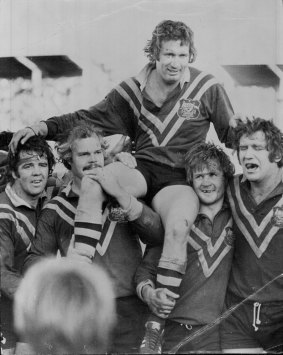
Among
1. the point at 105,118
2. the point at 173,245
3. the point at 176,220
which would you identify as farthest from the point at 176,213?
the point at 105,118

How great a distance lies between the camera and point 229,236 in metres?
3.84

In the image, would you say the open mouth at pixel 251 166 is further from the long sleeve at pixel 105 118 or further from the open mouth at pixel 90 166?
the open mouth at pixel 90 166

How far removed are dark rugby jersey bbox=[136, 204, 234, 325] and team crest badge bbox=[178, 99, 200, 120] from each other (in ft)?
1.59

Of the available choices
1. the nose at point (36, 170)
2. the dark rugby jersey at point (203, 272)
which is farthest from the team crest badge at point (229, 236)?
the nose at point (36, 170)

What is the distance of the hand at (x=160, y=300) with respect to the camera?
12.2 feet

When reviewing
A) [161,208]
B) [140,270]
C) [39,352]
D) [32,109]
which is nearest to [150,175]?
[161,208]

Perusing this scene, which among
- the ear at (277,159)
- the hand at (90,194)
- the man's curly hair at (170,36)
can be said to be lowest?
the hand at (90,194)

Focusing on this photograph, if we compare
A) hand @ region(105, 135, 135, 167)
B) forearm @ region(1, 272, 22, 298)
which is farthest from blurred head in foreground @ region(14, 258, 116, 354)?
hand @ region(105, 135, 135, 167)

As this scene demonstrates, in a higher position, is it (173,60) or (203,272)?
(173,60)

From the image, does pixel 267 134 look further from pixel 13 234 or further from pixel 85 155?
pixel 13 234

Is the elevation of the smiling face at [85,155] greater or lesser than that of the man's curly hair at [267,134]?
lesser

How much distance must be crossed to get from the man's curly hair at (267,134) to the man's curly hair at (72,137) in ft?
2.11

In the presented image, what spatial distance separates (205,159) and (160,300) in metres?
0.69

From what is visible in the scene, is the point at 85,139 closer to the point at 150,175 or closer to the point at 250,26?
the point at 150,175
